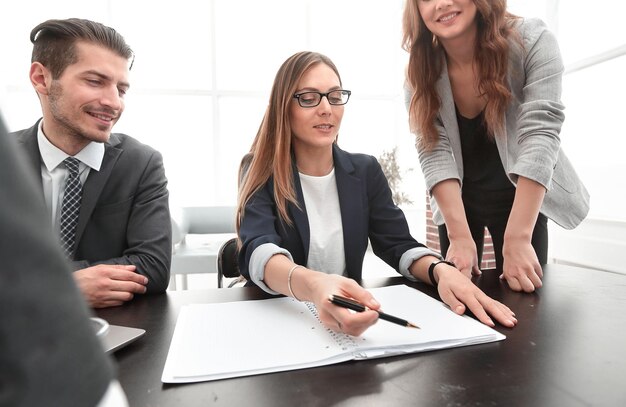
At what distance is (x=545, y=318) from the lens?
0.84 m

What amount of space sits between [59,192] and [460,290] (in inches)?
49.2

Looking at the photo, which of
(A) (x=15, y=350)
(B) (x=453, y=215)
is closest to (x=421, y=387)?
(A) (x=15, y=350)

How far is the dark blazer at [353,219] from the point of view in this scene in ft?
4.39

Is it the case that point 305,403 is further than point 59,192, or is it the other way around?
point 59,192

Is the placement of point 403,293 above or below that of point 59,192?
below

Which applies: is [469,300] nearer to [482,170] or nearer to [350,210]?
[350,210]

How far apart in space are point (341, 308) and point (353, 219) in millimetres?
798

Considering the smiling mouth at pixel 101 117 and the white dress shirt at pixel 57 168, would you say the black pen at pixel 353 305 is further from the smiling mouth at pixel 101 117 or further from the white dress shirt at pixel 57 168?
the smiling mouth at pixel 101 117

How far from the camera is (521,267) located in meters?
1.12

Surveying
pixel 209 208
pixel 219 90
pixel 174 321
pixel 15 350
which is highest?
pixel 219 90

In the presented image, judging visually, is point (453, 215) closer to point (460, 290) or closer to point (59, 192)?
point (460, 290)

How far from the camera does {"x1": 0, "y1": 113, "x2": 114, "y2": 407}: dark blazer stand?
0.68ft

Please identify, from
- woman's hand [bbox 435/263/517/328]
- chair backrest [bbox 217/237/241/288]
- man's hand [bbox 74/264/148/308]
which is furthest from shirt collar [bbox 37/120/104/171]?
woman's hand [bbox 435/263/517/328]

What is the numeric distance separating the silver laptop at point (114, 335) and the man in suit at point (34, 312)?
19.1 inches
